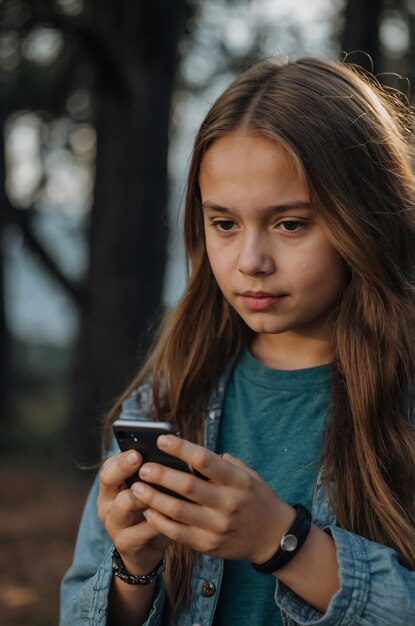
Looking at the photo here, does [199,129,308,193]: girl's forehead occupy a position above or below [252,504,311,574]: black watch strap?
above

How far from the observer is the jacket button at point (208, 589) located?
6.76ft

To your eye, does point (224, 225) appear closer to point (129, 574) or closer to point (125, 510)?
point (125, 510)

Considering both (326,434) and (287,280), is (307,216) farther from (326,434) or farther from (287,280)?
(326,434)

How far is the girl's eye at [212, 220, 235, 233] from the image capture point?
2092mm

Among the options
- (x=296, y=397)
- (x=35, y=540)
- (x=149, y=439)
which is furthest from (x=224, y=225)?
(x=35, y=540)

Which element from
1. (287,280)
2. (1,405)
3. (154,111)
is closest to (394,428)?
(287,280)

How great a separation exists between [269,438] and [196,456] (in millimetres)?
571

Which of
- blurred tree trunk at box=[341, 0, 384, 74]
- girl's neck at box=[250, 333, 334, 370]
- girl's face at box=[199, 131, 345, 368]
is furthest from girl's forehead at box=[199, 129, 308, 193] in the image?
blurred tree trunk at box=[341, 0, 384, 74]

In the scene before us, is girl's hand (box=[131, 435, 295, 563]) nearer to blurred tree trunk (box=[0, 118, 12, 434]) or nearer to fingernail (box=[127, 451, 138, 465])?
fingernail (box=[127, 451, 138, 465])

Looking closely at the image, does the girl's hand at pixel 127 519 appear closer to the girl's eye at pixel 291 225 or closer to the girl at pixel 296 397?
the girl at pixel 296 397

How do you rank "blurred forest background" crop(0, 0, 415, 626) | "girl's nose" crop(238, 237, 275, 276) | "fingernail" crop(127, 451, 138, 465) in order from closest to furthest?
"fingernail" crop(127, 451, 138, 465) → "girl's nose" crop(238, 237, 275, 276) → "blurred forest background" crop(0, 0, 415, 626)

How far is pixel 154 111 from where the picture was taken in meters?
6.18

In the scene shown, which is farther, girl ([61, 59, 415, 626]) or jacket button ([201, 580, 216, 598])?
jacket button ([201, 580, 216, 598])

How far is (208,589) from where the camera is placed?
207 cm
